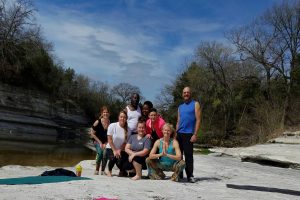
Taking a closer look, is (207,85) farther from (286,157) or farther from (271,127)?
(286,157)

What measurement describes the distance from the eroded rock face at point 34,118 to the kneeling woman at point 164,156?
20862mm

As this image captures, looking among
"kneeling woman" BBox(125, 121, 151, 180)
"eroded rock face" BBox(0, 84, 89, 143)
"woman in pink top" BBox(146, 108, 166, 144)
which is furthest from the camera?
"eroded rock face" BBox(0, 84, 89, 143)

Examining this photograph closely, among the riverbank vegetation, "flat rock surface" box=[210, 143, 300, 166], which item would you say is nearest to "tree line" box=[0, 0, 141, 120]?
the riverbank vegetation

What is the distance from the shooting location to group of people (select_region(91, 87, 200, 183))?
6.96m

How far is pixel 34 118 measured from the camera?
32.2 meters

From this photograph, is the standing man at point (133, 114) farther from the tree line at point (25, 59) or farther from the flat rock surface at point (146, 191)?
the tree line at point (25, 59)

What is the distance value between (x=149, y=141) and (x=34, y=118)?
26561 millimetres

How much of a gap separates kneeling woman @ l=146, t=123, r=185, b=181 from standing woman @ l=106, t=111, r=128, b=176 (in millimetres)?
685

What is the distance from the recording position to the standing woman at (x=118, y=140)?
7.48m

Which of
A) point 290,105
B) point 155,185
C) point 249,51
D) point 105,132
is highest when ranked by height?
point 249,51

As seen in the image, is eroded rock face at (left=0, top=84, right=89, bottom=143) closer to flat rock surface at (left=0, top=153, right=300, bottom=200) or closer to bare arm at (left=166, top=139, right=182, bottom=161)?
bare arm at (left=166, top=139, right=182, bottom=161)

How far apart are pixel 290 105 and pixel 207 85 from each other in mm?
10156

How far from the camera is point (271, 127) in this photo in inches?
790

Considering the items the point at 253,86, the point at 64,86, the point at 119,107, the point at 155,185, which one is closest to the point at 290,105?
the point at 253,86
